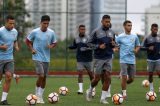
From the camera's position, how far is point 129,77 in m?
16.6

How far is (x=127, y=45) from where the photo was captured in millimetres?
16109

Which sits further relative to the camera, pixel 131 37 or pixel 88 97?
pixel 131 37

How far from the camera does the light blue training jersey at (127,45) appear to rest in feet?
52.7

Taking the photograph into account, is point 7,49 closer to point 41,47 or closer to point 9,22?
point 9,22

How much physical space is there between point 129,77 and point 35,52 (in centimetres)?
361

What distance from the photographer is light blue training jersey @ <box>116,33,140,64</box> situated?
16.1 meters

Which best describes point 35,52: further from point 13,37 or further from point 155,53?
point 155,53

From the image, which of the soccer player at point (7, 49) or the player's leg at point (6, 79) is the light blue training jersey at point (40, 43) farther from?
the player's leg at point (6, 79)

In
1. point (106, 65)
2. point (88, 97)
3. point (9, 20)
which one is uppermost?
point (9, 20)

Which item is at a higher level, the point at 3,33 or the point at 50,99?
the point at 3,33

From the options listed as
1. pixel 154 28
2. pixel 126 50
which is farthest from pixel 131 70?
pixel 154 28

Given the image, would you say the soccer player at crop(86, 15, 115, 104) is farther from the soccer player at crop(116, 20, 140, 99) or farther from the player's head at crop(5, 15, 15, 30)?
the player's head at crop(5, 15, 15, 30)

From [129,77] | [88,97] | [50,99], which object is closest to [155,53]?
[129,77]

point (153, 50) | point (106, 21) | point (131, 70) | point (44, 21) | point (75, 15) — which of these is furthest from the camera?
point (75, 15)
